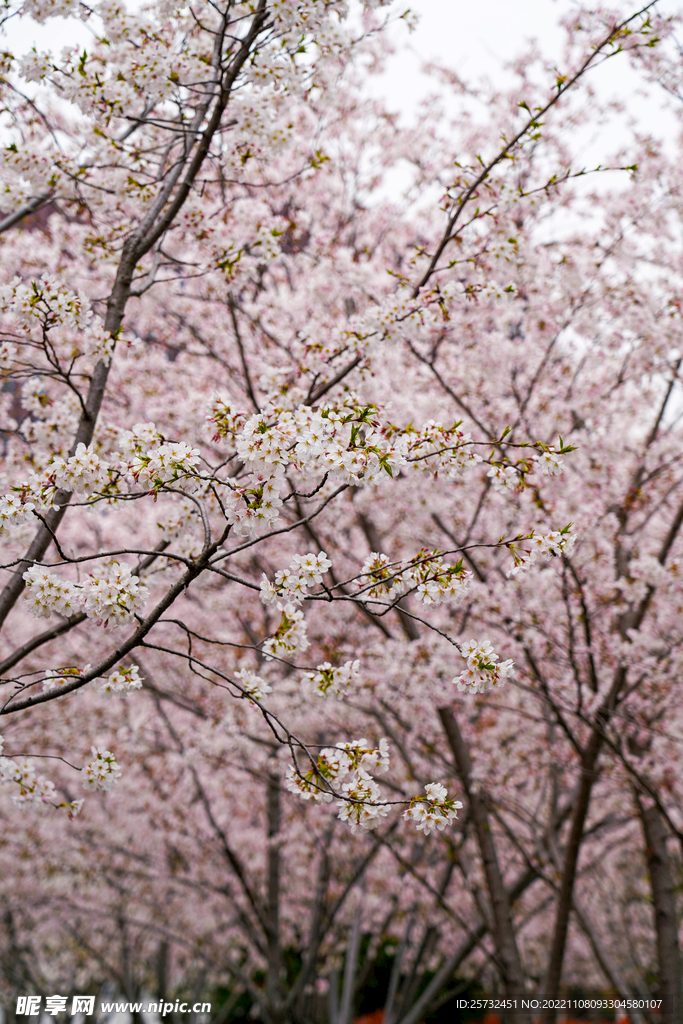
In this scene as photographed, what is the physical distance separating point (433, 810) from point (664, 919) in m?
4.46

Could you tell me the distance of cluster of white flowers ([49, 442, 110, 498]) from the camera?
2865 millimetres

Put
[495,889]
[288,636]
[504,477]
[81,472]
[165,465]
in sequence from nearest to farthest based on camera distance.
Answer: [165,465] < [81,472] < [504,477] < [288,636] < [495,889]

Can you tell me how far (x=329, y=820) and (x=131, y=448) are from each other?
733 centimetres

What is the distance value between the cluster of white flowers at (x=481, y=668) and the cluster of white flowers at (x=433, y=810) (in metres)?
0.45

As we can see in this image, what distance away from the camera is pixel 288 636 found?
3186 millimetres

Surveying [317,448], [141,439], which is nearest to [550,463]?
[317,448]

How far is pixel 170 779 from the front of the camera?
404 inches

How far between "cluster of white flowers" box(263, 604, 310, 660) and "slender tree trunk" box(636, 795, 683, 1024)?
4209mm

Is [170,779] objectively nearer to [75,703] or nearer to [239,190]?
[75,703]

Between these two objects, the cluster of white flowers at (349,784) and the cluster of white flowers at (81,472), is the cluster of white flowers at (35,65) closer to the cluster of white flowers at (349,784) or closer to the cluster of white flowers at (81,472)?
the cluster of white flowers at (81,472)

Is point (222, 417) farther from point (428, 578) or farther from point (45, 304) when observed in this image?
point (45, 304)

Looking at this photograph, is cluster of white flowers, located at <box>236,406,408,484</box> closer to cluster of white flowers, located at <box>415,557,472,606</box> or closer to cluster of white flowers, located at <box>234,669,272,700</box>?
cluster of white flowers, located at <box>415,557,472,606</box>

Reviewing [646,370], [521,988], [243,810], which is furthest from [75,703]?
[646,370]

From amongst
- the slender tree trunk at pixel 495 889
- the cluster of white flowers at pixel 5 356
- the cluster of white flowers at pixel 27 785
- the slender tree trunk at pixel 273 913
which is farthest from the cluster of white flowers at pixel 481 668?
the slender tree trunk at pixel 273 913
